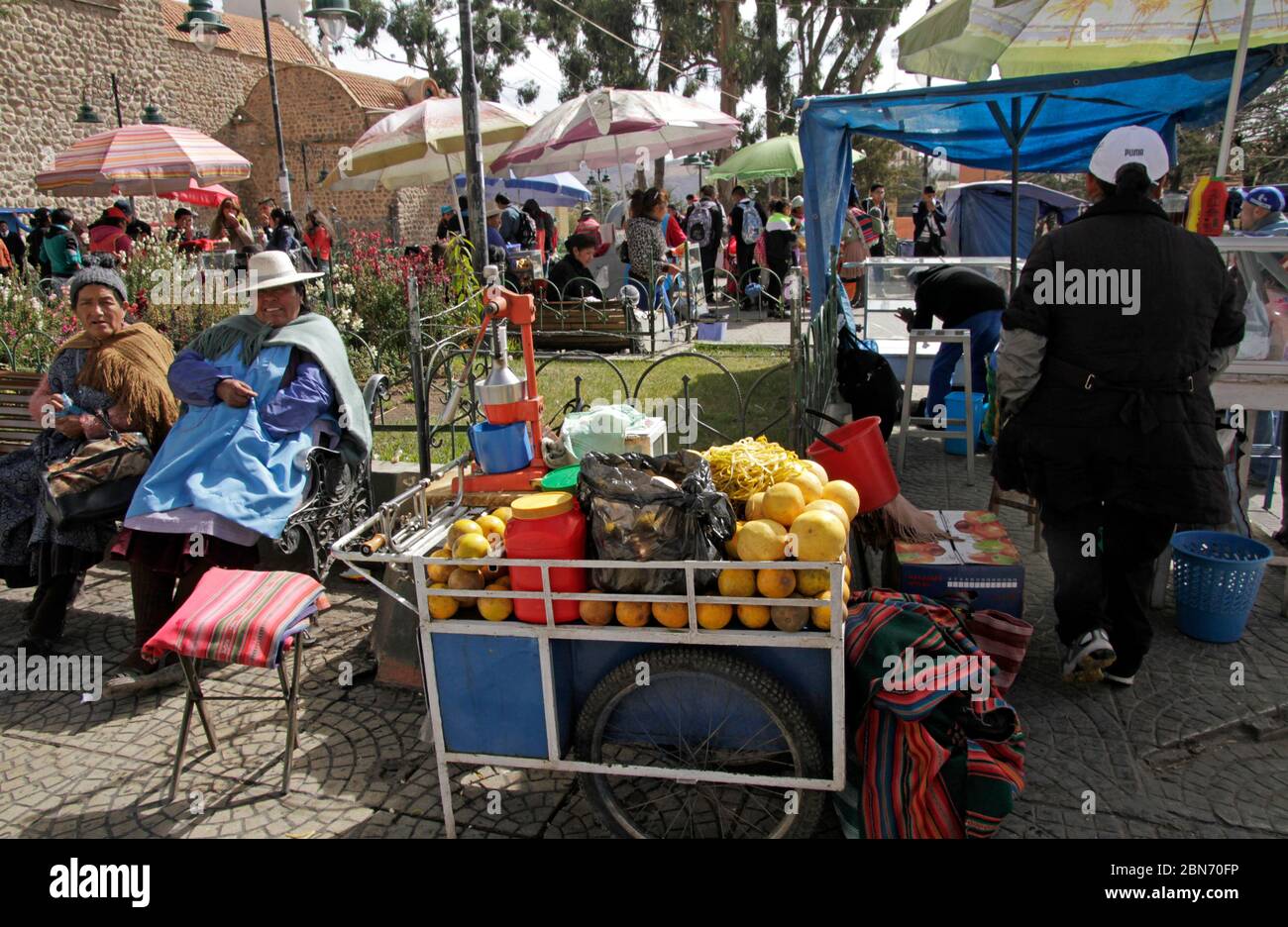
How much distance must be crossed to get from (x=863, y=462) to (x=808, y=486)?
804mm

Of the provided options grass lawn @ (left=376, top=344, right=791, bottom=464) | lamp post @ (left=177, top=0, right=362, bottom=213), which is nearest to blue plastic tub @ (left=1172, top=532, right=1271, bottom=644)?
grass lawn @ (left=376, top=344, right=791, bottom=464)

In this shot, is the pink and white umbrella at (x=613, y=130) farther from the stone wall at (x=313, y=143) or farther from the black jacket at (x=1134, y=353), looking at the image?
the stone wall at (x=313, y=143)

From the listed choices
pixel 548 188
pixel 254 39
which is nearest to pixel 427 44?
pixel 254 39

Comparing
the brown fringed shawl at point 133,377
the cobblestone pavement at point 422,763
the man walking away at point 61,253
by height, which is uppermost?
the man walking away at point 61,253

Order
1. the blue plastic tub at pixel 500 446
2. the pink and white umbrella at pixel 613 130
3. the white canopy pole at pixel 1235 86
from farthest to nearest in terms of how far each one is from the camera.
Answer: the pink and white umbrella at pixel 613 130, the white canopy pole at pixel 1235 86, the blue plastic tub at pixel 500 446

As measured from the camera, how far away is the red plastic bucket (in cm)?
332

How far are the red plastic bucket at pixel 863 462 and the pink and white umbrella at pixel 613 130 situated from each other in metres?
7.24

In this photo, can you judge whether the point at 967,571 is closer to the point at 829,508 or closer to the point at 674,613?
the point at 829,508

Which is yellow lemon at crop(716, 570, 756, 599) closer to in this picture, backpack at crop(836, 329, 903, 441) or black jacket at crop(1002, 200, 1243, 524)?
black jacket at crop(1002, 200, 1243, 524)

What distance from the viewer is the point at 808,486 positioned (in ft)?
8.57

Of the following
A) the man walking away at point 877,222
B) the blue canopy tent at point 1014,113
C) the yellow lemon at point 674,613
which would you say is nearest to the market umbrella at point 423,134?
the blue canopy tent at point 1014,113

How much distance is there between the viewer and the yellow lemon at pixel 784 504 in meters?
2.44
